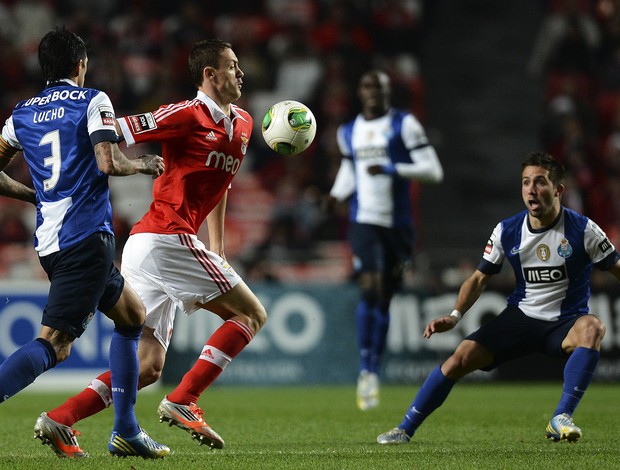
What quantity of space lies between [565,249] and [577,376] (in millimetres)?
726

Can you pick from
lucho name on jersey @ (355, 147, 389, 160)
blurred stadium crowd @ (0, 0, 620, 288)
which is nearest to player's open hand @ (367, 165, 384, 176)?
lucho name on jersey @ (355, 147, 389, 160)

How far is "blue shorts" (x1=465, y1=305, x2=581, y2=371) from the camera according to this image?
20.5 ft

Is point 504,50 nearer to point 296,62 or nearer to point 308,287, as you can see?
point 296,62

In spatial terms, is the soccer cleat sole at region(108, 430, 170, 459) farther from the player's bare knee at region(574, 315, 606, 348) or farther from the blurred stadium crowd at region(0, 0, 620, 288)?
the blurred stadium crowd at region(0, 0, 620, 288)

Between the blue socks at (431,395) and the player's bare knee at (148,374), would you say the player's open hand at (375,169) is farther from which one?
the player's bare knee at (148,374)

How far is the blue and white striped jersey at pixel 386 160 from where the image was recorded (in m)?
9.49

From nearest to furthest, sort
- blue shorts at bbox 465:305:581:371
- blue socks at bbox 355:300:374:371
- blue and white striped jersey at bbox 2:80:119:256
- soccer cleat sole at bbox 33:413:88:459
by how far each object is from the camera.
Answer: blue and white striped jersey at bbox 2:80:119:256 → soccer cleat sole at bbox 33:413:88:459 → blue shorts at bbox 465:305:581:371 → blue socks at bbox 355:300:374:371

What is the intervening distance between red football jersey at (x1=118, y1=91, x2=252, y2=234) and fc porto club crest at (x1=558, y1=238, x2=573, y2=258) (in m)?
1.90

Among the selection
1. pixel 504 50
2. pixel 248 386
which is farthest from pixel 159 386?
pixel 504 50

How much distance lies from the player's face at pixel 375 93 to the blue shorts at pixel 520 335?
11.4 feet

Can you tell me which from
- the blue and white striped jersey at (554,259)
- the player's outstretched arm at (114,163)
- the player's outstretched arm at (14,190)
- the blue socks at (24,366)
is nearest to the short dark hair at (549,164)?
the blue and white striped jersey at (554,259)

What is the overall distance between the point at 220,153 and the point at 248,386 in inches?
249

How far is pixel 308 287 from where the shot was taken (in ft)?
39.9

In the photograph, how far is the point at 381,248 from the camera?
9477mm
